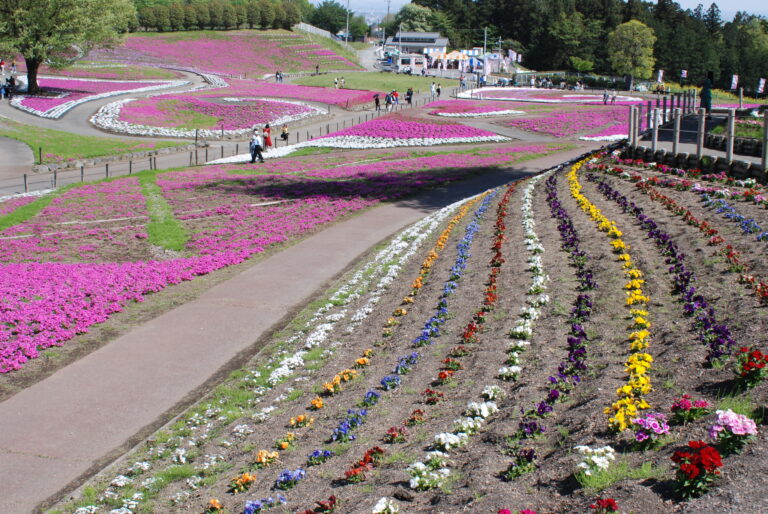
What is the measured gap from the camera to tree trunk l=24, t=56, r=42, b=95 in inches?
2287

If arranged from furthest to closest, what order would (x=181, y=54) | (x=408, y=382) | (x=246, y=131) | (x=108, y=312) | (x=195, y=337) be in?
(x=181, y=54) < (x=246, y=131) < (x=108, y=312) < (x=195, y=337) < (x=408, y=382)

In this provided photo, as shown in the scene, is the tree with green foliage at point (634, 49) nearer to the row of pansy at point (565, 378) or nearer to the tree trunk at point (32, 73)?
the tree trunk at point (32, 73)

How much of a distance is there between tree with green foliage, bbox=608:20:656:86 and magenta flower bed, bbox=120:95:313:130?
7125 centimetres

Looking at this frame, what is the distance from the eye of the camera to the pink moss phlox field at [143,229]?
609 inches

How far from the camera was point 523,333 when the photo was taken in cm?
1113

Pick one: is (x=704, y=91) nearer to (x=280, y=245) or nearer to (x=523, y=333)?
(x=280, y=245)

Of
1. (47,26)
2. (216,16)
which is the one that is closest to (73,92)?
(47,26)

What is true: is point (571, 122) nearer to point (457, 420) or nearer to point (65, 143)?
point (65, 143)

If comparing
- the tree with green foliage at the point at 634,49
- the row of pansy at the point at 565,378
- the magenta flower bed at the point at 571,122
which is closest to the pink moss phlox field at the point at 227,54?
the tree with green foliage at the point at 634,49

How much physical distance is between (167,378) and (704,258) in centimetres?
954

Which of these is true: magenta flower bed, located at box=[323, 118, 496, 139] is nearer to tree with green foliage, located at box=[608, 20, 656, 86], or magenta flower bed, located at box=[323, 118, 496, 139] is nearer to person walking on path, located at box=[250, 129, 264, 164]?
person walking on path, located at box=[250, 129, 264, 164]

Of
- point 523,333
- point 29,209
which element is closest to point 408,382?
point 523,333

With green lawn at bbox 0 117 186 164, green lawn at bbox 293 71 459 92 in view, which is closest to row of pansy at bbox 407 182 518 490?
green lawn at bbox 0 117 186 164

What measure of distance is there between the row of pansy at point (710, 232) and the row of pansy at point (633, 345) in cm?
140
